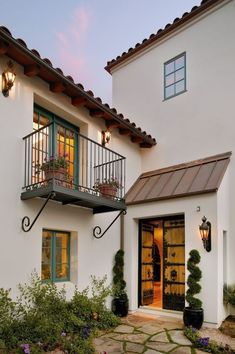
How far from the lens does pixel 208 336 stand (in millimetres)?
7012

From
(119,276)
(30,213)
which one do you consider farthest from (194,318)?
(30,213)

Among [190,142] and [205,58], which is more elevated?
[205,58]

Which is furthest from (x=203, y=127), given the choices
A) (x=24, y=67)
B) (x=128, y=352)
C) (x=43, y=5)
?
(x=43, y=5)

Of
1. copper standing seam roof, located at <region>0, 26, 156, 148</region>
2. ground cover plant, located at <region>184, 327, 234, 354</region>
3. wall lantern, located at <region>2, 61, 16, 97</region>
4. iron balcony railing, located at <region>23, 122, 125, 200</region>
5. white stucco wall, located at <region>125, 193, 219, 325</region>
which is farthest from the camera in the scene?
white stucco wall, located at <region>125, 193, 219, 325</region>

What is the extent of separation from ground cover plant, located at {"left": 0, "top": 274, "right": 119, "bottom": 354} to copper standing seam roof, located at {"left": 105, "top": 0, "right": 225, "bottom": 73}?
809cm

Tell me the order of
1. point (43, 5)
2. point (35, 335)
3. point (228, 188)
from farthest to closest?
point (43, 5) < point (228, 188) < point (35, 335)

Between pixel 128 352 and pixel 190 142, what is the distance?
5.84 m

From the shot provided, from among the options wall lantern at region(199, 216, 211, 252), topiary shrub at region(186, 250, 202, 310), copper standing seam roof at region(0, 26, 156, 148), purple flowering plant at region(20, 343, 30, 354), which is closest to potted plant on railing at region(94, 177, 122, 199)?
copper standing seam roof at region(0, 26, 156, 148)

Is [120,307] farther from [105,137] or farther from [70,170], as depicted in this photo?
[105,137]

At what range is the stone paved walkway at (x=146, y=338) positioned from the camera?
20.9ft

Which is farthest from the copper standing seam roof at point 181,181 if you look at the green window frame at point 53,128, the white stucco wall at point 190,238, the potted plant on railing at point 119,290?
the green window frame at point 53,128

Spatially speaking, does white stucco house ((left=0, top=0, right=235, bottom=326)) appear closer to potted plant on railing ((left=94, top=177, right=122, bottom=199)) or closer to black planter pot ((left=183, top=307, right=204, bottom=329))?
potted plant on railing ((left=94, top=177, right=122, bottom=199))

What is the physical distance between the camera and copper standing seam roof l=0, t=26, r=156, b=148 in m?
6.36

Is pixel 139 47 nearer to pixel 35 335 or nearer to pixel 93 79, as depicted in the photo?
pixel 35 335
